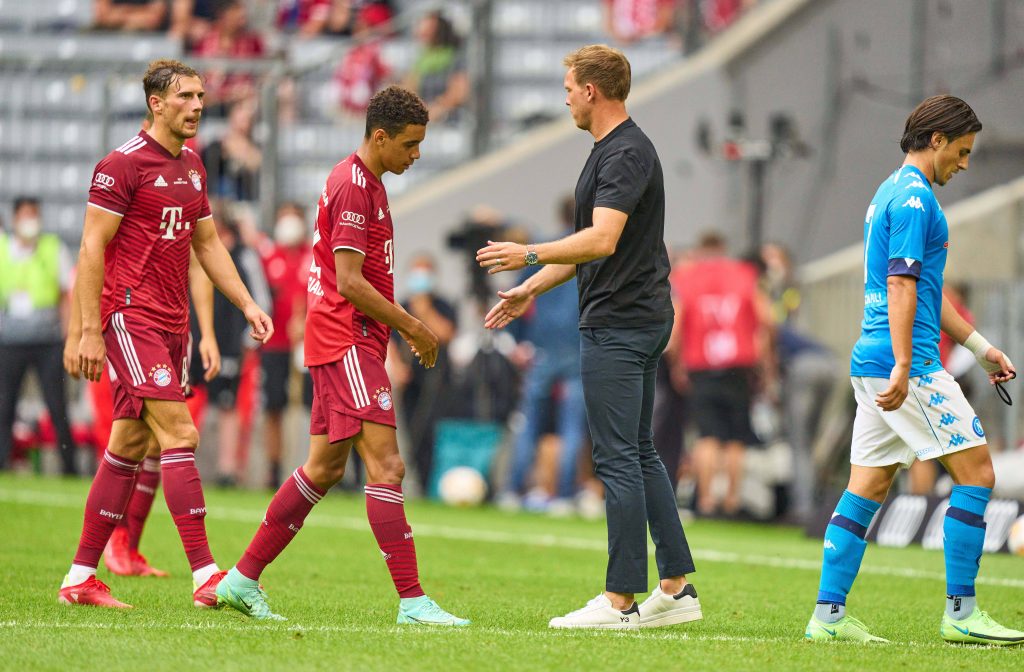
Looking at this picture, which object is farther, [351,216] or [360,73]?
[360,73]

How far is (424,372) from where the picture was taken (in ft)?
56.0

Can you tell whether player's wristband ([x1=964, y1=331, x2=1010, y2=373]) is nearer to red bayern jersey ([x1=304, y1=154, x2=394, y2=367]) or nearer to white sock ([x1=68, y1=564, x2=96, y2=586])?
red bayern jersey ([x1=304, y1=154, x2=394, y2=367])

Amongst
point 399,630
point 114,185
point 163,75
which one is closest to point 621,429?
point 399,630

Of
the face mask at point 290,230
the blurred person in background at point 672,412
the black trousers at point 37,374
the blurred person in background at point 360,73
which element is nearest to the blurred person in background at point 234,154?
the blurred person in background at point 360,73

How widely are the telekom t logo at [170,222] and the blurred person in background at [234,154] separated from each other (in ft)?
Result: 37.7

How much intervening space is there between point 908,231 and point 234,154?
13.4 m

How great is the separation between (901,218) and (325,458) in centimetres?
251

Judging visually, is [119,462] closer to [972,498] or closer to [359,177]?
[359,177]

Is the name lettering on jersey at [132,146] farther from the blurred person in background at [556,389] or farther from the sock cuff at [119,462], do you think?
the blurred person in background at [556,389]

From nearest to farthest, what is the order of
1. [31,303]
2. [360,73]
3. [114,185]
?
[114,185], [31,303], [360,73]

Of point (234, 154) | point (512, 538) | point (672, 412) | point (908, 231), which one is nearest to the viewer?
point (908, 231)

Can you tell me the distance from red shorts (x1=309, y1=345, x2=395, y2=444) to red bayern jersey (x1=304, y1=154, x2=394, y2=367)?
0.05 meters

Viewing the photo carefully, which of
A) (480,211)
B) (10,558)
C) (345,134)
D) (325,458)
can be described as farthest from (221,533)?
(345,134)

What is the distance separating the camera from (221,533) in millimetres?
11297
